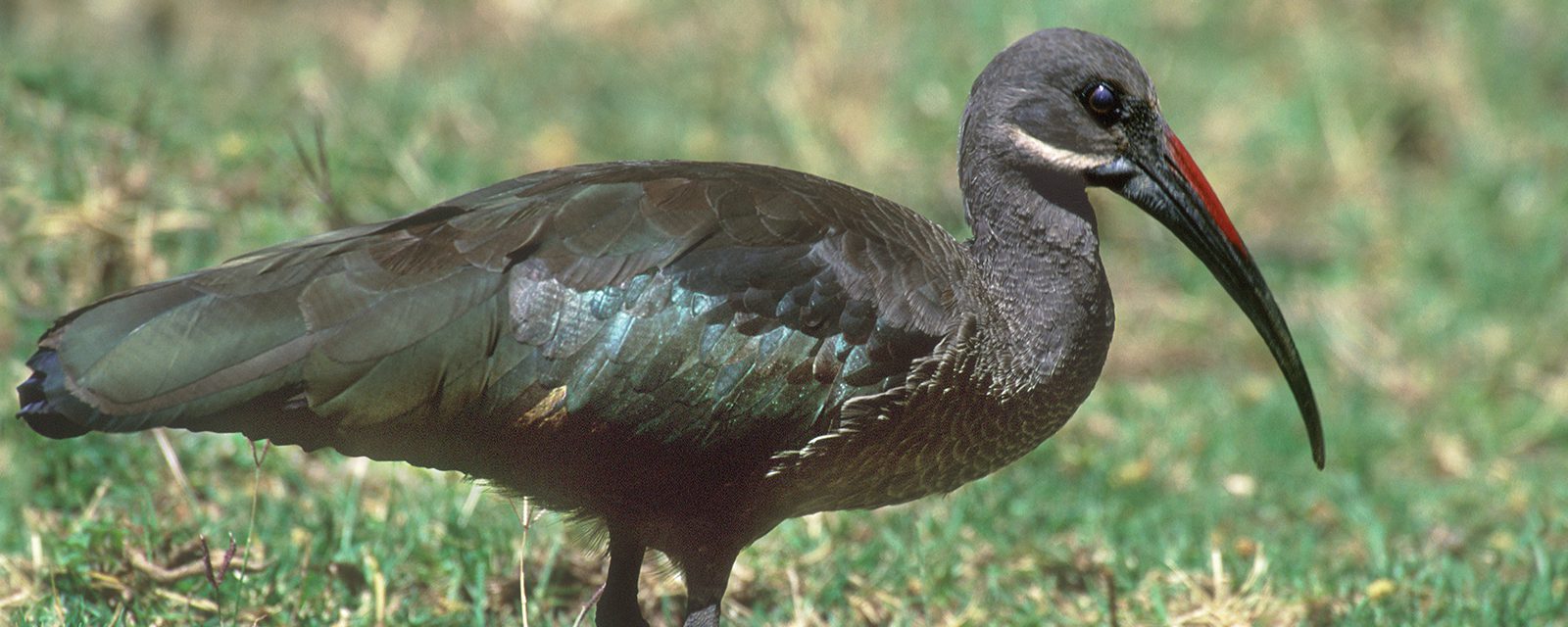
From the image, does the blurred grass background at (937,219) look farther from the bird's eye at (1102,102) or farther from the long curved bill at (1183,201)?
the bird's eye at (1102,102)

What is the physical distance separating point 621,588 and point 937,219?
3262mm

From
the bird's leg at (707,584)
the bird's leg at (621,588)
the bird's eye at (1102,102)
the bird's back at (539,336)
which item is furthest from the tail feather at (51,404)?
the bird's eye at (1102,102)

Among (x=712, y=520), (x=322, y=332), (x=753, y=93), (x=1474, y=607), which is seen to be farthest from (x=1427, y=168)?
(x=322, y=332)

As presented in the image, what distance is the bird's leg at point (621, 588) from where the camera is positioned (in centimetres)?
416

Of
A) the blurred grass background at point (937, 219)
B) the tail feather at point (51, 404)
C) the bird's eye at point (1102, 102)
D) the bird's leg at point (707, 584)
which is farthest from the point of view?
the blurred grass background at point (937, 219)

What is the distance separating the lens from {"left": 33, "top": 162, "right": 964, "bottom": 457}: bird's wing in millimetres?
3602

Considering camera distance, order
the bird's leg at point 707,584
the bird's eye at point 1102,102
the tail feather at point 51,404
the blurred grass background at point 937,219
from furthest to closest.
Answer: the blurred grass background at point 937,219, the bird's eye at point 1102,102, the bird's leg at point 707,584, the tail feather at point 51,404

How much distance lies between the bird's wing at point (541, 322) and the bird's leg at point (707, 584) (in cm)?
34

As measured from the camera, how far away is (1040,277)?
4078mm

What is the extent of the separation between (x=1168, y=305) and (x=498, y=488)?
3.92 meters

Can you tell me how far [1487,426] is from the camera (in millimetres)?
6480

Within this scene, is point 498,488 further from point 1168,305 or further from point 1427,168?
point 1427,168

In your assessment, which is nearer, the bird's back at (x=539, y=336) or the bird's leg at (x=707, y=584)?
the bird's back at (x=539, y=336)

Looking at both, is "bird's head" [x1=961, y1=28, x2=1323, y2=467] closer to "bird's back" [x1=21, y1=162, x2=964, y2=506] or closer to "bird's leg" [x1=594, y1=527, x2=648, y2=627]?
"bird's back" [x1=21, y1=162, x2=964, y2=506]
